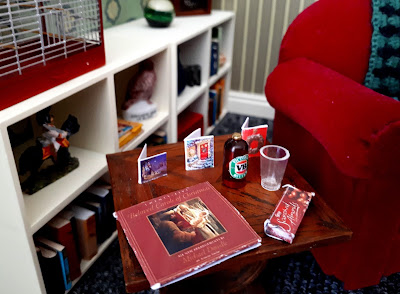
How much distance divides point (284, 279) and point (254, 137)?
0.57 m

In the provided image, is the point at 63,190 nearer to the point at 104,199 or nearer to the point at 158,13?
the point at 104,199

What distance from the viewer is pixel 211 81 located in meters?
2.22

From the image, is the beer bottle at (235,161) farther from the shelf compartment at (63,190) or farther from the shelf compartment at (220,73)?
the shelf compartment at (220,73)

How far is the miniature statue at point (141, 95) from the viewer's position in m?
1.61

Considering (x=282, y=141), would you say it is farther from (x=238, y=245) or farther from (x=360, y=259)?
(x=238, y=245)

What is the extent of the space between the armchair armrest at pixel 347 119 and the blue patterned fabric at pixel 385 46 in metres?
0.26

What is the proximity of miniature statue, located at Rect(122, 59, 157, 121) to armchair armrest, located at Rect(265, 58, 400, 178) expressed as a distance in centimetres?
62

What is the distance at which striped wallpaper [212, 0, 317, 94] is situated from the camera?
236cm

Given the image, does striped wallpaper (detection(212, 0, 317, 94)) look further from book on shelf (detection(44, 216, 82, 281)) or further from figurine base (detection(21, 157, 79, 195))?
book on shelf (detection(44, 216, 82, 281))

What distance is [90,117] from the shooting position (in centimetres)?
134

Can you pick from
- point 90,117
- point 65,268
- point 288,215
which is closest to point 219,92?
point 90,117

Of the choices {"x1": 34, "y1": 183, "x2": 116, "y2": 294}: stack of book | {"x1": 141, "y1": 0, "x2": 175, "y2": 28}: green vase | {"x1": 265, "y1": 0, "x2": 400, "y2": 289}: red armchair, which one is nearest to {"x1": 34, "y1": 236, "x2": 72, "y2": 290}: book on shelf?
{"x1": 34, "y1": 183, "x2": 116, "y2": 294}: stack of book

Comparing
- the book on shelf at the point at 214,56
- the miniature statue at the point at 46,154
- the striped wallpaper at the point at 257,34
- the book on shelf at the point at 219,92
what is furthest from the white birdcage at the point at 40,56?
the striped wallpaper at the point at 257,34

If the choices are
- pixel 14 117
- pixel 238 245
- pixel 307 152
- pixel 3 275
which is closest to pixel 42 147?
pixel 14 117
